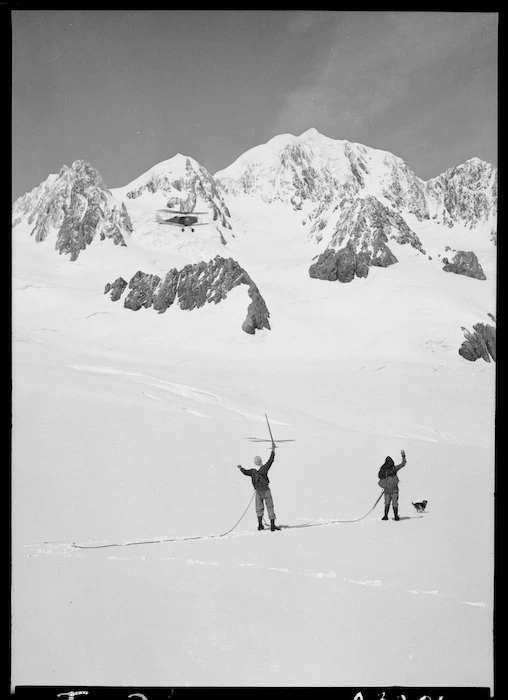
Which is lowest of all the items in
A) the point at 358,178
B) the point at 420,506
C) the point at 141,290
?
the point at 420,506

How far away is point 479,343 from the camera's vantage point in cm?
1755

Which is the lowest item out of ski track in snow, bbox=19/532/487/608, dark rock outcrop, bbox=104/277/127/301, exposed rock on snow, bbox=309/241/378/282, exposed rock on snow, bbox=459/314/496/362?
ski track in snow, bbox=19/532/487/608

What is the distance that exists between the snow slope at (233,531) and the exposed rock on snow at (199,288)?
26.0 ft

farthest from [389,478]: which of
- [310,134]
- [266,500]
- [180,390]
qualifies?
[180,390]

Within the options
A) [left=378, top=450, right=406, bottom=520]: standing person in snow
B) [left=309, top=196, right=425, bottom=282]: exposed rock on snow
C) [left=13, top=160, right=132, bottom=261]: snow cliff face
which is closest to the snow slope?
[left=378, top=450, right=406, bottom=520]: standing person in snow

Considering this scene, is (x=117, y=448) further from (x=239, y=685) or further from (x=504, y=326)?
(x=504, y=326)

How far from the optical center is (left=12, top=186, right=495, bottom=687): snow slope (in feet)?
17.1

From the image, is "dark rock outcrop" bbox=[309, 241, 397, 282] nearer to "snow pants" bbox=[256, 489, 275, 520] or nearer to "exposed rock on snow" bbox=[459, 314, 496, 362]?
"exposed rock on snow" bbox=[459, 314, 496, 362]

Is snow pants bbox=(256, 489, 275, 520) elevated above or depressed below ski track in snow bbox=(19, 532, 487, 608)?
above

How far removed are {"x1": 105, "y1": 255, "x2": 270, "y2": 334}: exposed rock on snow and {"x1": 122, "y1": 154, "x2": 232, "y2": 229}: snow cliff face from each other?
8.60 meters

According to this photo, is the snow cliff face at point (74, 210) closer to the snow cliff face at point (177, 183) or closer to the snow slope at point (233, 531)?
the snow cliff face at point (177, 183)

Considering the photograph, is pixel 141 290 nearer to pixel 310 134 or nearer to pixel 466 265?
pixel 466 265

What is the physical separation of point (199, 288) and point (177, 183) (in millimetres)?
12989
